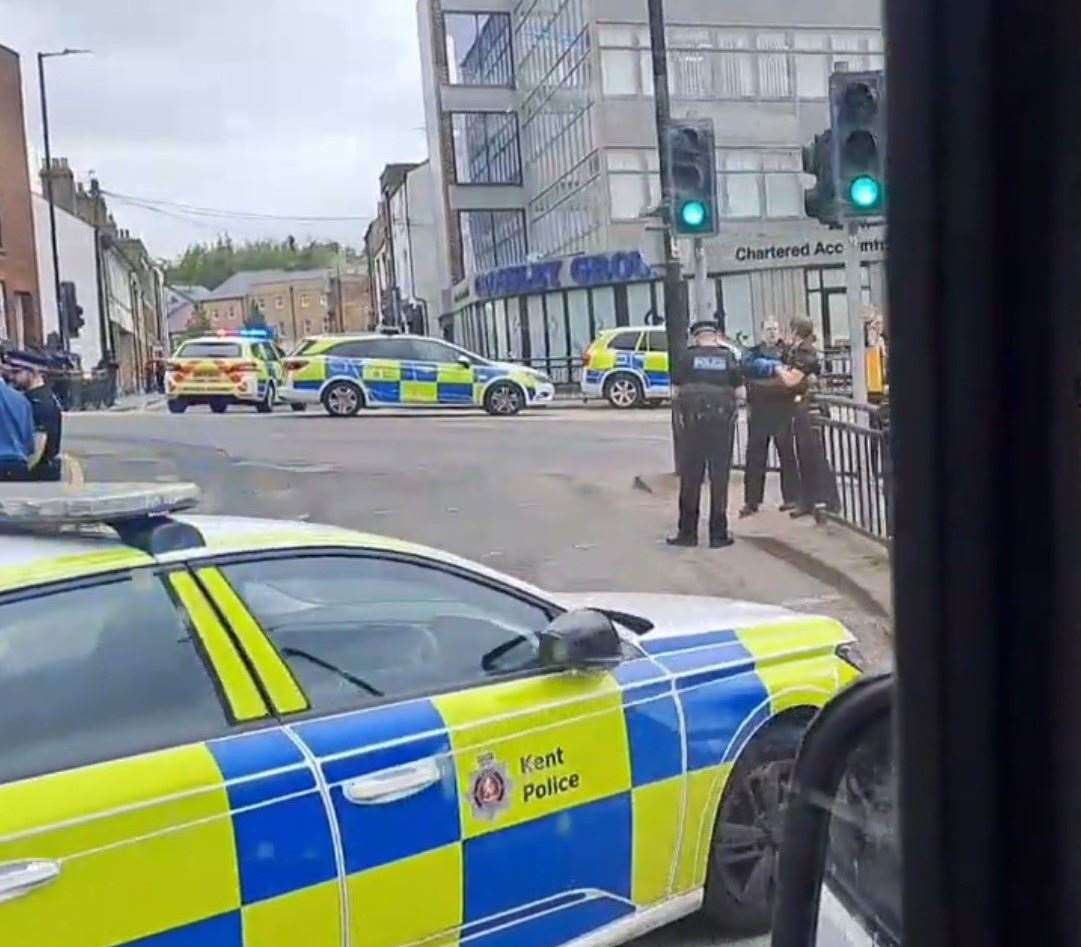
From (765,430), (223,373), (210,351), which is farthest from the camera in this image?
(223,373)

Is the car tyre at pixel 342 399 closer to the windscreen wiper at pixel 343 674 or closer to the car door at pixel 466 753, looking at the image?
the car door at pixel 466 753

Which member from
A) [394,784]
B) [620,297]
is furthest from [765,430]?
[394,784]

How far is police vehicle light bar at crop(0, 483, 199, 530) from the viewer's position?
183cm

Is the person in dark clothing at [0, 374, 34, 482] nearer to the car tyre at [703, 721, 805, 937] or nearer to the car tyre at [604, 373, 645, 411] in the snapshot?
the car tyre at [703, 721, 805, 937]

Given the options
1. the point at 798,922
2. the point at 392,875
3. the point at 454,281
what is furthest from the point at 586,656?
the point at 454,281

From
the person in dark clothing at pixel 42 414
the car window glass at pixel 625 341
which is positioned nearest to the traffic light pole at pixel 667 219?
the car window glass at pixel 625 341

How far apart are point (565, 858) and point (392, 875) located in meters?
0.31

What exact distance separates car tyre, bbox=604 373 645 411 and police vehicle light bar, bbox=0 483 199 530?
236 inches

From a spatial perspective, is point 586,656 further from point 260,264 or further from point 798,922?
point 260,264

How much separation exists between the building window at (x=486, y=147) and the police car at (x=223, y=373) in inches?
32.1

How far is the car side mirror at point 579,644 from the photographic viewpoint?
2.07 m

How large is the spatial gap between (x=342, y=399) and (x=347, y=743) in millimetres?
5883

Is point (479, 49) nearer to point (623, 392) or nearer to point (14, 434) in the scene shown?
point (14, 434)

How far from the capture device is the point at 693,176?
175 inches
